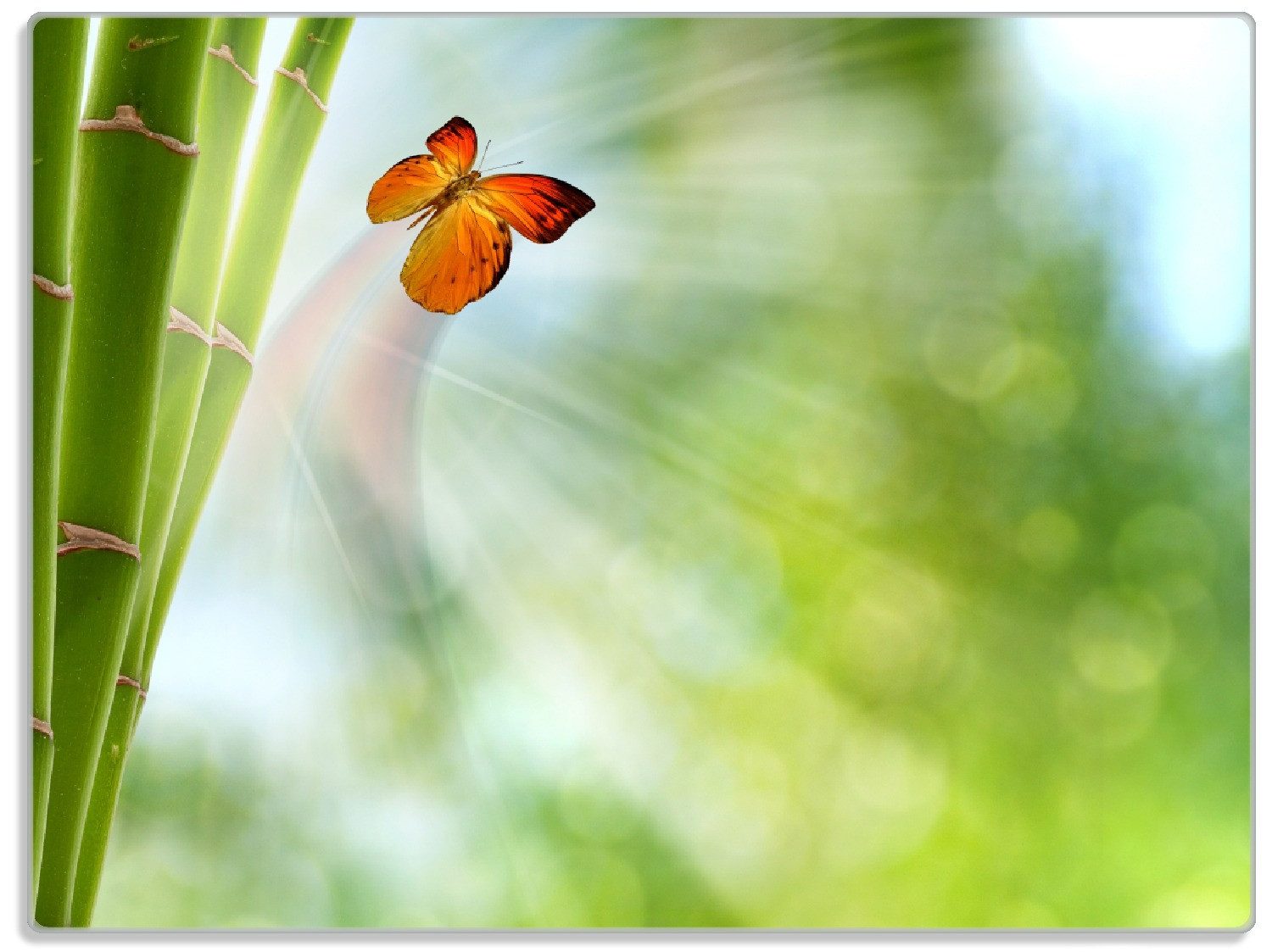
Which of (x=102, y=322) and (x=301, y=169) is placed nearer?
(x=102, y=322)

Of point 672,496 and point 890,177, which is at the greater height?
point 890,177

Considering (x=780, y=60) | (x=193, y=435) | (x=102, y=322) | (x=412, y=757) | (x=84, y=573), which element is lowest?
(x=412, y=757)

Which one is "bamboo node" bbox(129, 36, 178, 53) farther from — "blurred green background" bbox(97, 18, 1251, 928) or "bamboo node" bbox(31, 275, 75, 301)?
"bamboo node" bbox(31, 275, 75, 301)

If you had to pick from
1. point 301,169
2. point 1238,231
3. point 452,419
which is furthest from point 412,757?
point 1238,231

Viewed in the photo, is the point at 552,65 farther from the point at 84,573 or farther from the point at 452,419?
the point at 84,573

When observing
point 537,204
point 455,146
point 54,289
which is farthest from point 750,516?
point 54,289
